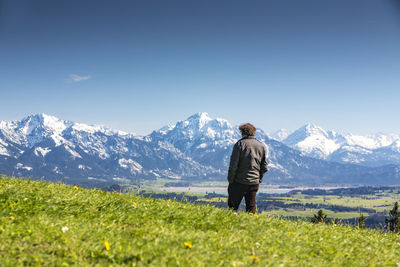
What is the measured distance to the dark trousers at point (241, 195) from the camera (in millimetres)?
12484

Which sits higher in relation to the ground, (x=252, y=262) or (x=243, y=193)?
(x=243, y=193)

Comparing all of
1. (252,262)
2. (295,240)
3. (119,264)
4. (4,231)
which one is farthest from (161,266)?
(295,240)

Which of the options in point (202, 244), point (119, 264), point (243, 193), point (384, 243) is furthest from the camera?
point (243, 193)

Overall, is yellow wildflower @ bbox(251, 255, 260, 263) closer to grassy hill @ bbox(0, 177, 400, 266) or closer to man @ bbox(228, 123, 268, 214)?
grassy hill @ bbox(0, 177, 400, 266)

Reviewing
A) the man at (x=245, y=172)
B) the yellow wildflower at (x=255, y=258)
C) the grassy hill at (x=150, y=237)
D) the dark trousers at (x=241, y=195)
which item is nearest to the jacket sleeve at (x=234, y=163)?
the man at (x=245, y=172)

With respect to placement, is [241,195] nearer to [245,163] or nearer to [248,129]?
[245,163]

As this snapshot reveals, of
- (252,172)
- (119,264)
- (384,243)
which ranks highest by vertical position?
(252,172)

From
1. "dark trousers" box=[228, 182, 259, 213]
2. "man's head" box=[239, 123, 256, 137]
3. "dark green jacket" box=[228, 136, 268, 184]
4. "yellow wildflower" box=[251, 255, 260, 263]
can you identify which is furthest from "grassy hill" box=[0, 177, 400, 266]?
"man's head" box=[239, 123, 256, 137]

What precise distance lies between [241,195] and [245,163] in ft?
4.11

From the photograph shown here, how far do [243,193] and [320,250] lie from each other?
4.81 meters

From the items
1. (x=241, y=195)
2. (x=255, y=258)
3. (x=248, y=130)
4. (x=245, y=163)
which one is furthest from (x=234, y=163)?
(x=255, y=258)

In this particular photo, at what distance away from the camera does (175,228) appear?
8.28 m

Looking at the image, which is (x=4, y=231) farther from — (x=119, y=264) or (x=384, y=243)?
(x=384, y=243)

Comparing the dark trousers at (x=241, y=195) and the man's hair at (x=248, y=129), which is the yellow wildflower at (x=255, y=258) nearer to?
the dark trousers at (x=241, y=195)
